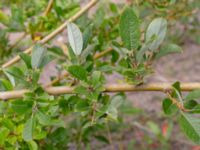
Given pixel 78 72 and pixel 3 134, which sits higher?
pixel 78 72

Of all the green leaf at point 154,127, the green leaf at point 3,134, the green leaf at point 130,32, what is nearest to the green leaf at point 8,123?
the green leaf at point 3,134

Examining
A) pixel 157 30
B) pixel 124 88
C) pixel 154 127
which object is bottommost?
pixel 154 127

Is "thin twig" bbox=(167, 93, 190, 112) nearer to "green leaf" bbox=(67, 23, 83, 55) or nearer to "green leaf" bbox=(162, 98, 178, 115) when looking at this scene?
"green leaf" bbox=(162, 98, 178, 115)

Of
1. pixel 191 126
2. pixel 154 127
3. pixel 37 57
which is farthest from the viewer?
pixel 154 127

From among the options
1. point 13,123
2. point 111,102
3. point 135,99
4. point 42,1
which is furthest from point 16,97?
point 135,99

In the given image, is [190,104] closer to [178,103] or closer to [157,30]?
[178,103]

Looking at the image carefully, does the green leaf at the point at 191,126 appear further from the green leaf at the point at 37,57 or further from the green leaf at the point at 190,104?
the green leaf at the point at 37,57

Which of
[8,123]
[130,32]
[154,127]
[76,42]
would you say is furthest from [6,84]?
[154,127]
